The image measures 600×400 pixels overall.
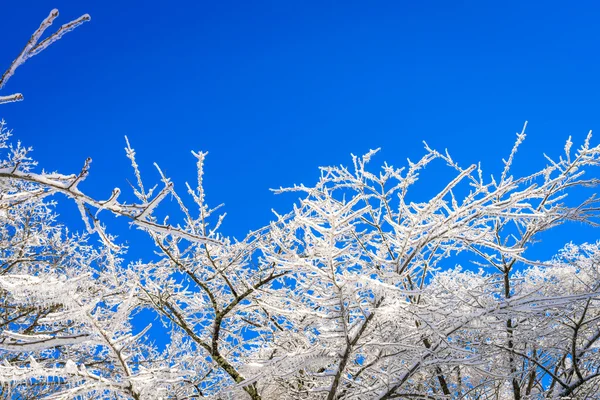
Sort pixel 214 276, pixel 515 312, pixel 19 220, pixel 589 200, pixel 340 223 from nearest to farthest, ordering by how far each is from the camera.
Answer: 1. pixel 340 223
2. pixel 515 312
3. pixel 589 200
4. pixel 214 276
5. pixel 19 220

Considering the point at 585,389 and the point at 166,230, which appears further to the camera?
the point at 585,389

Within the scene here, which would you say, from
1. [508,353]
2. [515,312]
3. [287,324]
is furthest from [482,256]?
[287,324]

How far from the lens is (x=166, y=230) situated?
2.34 m

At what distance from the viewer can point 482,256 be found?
534 centimetres

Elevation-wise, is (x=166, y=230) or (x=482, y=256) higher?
(x=482, y=256)

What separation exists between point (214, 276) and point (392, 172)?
2.67 metres

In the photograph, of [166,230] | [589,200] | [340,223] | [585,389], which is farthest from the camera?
[585,389]

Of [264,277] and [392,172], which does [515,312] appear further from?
[264,277]

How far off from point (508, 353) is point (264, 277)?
306cm

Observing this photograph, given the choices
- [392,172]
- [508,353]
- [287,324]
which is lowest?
[508,353]

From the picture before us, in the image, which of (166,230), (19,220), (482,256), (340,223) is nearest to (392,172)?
(482,256)

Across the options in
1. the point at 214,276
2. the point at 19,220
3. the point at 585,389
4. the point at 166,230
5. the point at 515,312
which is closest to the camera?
the point at 166,230

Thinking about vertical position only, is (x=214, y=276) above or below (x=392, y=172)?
below

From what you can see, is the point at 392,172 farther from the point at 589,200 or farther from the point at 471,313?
the point at 471,313
